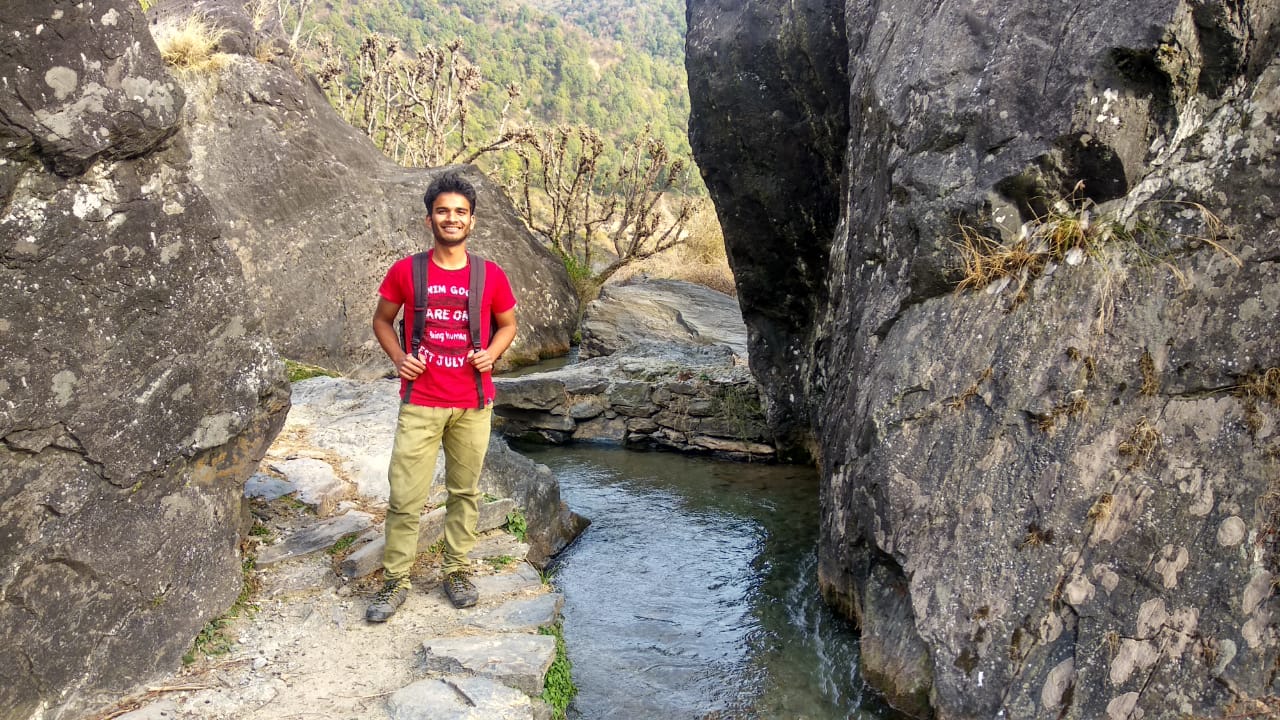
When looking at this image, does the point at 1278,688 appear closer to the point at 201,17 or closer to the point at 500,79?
the point at 201,17

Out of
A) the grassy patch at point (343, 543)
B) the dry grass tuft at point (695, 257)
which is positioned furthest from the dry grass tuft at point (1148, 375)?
the dry grass tuft at point (695, 257)

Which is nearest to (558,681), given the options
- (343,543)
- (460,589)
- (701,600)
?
(460,589)

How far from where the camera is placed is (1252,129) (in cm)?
338

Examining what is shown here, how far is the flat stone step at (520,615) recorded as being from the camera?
3951mm

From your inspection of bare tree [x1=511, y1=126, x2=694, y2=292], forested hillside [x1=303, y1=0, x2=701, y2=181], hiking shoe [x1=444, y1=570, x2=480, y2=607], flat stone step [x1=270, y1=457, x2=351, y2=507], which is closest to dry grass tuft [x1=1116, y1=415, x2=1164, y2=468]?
hiking shoe [x1=444, y1=570, x2=480, y2=607]

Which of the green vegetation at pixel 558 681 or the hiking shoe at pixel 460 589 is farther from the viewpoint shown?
the hiking shoe at pixel 460 589

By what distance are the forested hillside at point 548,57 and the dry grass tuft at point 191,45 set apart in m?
27.0

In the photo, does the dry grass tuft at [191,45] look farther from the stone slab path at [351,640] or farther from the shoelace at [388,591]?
the shoelace at [388,591]

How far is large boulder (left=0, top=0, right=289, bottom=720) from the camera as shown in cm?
299

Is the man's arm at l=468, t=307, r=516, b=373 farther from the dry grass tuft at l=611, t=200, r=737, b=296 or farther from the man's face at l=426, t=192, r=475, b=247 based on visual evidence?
the dry grass tuft at l=611, t=200, r=737, b=296

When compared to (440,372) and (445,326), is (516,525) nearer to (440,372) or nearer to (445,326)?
(440,372)

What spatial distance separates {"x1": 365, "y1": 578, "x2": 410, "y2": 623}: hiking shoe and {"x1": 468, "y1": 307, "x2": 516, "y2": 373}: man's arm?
99cm

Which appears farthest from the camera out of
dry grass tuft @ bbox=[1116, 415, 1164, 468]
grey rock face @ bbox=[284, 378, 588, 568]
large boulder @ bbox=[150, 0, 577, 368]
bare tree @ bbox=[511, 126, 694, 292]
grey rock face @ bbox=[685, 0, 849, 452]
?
bare tree @ bbox=[511, 126, 694, 292]

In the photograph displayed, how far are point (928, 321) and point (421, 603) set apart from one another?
2.48m
